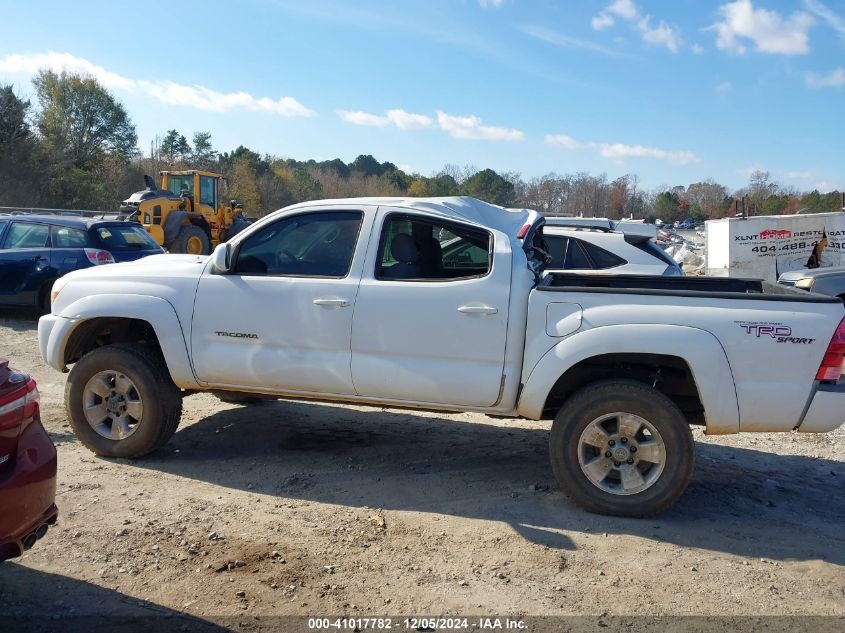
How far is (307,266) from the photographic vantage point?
17.6 feet

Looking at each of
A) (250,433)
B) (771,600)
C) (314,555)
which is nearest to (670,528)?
(771,600)

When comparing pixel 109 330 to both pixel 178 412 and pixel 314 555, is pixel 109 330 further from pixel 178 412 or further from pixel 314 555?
pixel 314 555

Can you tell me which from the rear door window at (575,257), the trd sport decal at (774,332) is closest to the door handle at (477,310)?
the trd sport decal at (774,332)

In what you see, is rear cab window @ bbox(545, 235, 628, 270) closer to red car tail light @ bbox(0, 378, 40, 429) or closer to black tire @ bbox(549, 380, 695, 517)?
black tire @ bbox(549, 380, 695, 517)

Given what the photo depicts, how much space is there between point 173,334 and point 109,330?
2.57 ft

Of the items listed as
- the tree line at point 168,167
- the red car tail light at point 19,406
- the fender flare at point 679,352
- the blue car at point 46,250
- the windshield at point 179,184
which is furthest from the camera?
the tree line at point 168,167

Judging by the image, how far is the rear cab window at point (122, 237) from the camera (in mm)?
11695

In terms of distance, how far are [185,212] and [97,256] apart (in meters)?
10.3

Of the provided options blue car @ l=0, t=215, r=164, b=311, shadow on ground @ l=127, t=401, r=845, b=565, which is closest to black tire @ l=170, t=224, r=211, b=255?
blue car @ l=0, t=215, r=164, b=311

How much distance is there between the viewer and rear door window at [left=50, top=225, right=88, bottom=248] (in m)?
11.5

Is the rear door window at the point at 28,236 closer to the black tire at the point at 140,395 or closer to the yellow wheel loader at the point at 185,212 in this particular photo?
the black tire at the point at 140,395

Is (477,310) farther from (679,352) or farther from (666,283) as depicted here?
(666,283)

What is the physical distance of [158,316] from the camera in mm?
5461

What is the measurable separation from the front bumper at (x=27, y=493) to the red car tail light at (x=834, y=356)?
13.9 ft
